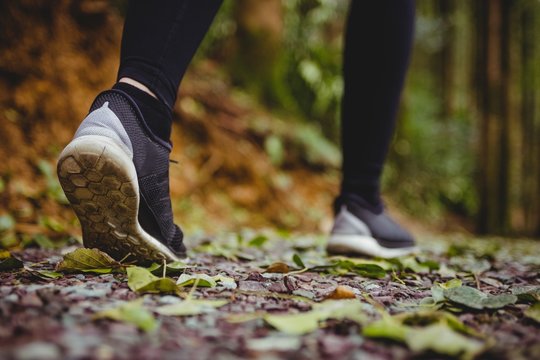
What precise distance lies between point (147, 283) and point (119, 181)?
0.26m

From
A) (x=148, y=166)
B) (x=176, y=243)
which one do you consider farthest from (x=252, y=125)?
(x=148, y=166)

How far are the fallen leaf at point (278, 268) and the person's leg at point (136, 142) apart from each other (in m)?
0.26

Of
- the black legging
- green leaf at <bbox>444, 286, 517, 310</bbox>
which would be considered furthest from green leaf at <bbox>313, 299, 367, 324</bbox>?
the black legging

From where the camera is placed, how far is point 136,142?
1035 mm

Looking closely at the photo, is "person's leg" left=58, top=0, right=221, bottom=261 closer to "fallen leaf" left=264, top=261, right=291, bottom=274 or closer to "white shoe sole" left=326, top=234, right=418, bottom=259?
"fallen leaf" left=264, top=261, right=291, bottom=274

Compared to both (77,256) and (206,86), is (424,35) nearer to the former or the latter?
(206,86)

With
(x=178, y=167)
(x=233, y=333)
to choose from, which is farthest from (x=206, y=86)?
(x=233, y=333)

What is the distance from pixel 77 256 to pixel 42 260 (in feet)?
1.02

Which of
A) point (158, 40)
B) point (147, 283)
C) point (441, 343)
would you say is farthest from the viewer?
point (158, 40)

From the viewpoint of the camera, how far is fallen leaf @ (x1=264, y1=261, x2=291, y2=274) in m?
1.17

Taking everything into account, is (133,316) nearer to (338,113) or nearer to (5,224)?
(5,224)

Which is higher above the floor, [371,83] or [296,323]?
[371,83]

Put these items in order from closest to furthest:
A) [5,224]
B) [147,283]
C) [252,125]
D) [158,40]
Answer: [147,283] → [158,40] → [5,224] → [252,125]

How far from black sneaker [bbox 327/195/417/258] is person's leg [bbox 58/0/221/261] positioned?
0.67 meters
